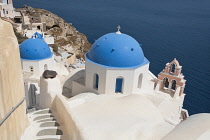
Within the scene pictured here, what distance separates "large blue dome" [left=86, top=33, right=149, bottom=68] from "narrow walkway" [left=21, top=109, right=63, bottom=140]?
17.6 ft

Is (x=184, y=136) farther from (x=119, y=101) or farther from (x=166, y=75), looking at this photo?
(x=166, y=75)

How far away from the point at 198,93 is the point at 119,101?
24376 mm

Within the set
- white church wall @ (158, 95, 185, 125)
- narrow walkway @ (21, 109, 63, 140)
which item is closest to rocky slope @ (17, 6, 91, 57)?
white church wall @ (158, 95, 185, 125)

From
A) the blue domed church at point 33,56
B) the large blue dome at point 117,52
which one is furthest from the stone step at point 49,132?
the blue domed church at point 33,56

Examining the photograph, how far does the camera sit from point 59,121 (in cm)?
739

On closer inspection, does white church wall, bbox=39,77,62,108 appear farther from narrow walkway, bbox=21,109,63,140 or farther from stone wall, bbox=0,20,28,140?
stone wall, bbox=0,20,28,140

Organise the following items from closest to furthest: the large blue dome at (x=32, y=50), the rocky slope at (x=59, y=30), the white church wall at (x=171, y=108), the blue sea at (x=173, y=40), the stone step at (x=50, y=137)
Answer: the stone step at (x=50, y=137) < the white church wall at (x=171, y=108) < the large blue dome at (x=32, y=50) < the blue sea at (x=173, y=40) < the rocky slope at (x=59, y=30)

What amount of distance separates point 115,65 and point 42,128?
20.5ft

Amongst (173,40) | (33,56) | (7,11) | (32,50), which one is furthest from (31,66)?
(173,40)

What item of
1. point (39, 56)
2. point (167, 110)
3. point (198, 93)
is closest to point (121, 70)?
point (167, 110)

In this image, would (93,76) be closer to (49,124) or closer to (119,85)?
(119,85)

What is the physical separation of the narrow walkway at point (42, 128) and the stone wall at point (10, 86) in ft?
1.49

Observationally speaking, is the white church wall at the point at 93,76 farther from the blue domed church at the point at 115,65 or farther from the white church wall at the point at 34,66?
the white church wall at the point at 34,66

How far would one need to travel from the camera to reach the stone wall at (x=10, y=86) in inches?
178
